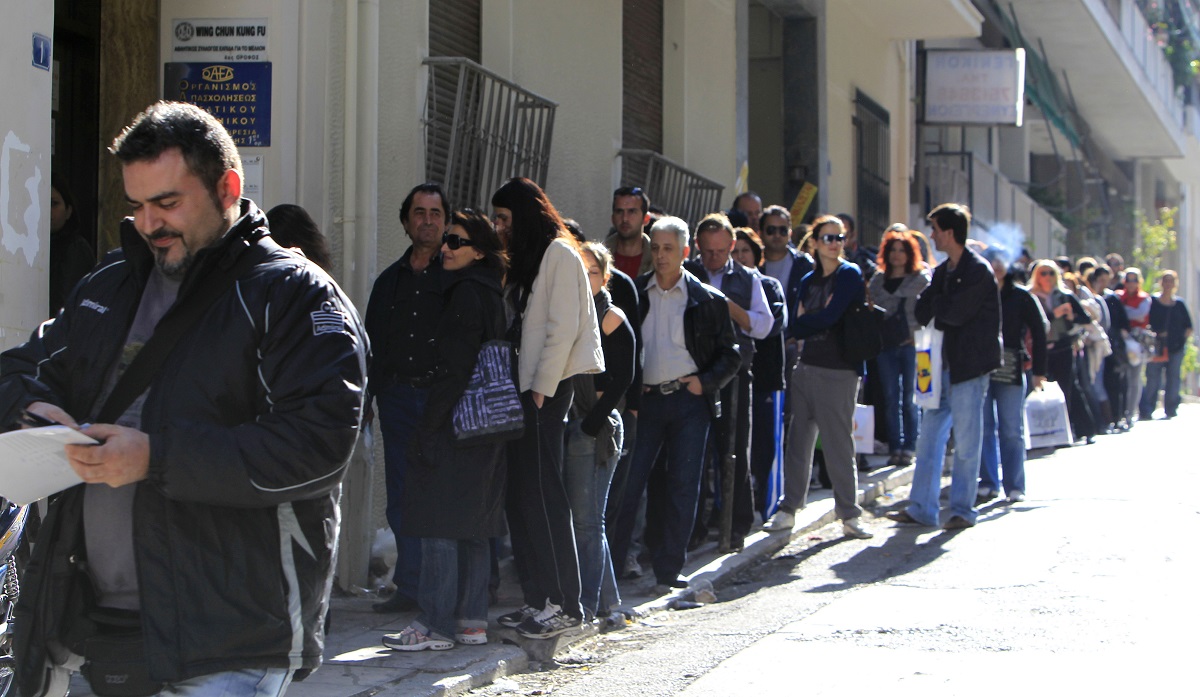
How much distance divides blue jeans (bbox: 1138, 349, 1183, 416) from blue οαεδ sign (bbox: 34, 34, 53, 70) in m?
17.9

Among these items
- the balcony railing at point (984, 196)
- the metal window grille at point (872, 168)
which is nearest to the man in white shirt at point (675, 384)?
the metal window grille at point (872, 168)

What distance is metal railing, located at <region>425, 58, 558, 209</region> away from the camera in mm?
8766

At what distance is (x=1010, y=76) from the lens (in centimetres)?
1961

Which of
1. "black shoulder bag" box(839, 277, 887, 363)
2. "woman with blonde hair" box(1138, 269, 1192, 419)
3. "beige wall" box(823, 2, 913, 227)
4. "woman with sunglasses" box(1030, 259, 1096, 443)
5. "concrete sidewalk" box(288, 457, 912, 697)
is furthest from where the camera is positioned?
"woman with blonde hair" box(1138, 269, 1192, 419)

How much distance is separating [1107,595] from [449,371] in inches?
137

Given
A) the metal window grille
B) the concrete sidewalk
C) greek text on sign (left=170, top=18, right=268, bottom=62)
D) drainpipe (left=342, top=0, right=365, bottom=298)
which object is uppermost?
the metal window grille

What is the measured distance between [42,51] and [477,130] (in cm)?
340

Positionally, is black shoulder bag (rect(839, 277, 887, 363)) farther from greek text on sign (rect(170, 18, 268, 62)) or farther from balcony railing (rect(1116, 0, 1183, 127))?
balcony railing (rect(1116, 0, 1183, 127))

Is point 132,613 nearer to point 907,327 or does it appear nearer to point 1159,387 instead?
point 907,327

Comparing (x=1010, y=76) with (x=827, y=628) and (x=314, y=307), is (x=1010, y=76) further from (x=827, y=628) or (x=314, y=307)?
(x=314, y=307)

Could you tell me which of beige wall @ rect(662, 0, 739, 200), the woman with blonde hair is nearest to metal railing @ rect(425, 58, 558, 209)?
beige wall @ rect(662, 0, 739, 200)

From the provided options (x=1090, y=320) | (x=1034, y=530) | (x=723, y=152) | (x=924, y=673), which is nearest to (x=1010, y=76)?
Answer: (x=1090, y=320)

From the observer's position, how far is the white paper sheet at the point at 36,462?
9.07 feet

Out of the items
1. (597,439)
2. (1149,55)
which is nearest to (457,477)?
(597,439)
